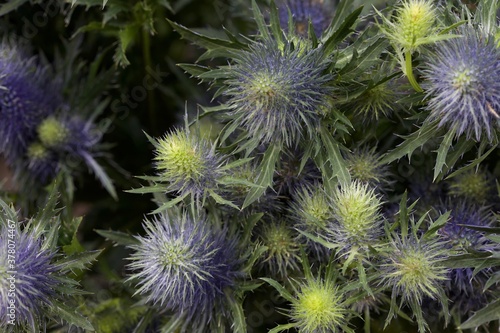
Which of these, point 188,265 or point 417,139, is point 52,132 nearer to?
point 188,265

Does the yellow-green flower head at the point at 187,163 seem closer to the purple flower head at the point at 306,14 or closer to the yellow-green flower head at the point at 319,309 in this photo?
the yellow-green flower head at the point at 319,309

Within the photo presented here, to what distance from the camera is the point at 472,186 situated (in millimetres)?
930

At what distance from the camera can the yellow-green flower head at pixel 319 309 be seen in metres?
0.78

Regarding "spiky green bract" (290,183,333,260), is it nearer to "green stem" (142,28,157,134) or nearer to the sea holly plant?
the sea holly plant

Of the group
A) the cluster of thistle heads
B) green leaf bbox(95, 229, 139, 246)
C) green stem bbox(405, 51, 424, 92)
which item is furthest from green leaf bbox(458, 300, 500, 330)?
green leaf bbox(95, 229, 139, 246)

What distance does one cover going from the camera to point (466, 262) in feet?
2.62

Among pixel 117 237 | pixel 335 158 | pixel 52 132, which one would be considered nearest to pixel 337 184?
pixel 335 158

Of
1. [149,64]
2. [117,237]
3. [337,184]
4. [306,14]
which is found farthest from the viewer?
[149,64]

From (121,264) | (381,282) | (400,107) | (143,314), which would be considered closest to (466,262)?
(381,282)

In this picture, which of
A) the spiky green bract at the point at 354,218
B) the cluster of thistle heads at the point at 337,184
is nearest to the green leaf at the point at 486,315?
the cluster of thistle heads at the point at 337,184

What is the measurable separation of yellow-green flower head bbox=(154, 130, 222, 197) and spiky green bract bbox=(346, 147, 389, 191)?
19cm

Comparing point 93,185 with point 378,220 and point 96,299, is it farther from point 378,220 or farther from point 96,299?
point 378,220

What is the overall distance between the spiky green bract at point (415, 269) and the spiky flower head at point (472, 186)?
5.8 inches

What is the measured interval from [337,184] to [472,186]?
0.77 feet
